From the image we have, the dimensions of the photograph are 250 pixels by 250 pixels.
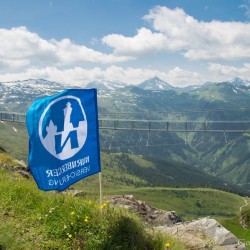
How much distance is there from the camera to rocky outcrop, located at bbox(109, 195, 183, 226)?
64.5ft

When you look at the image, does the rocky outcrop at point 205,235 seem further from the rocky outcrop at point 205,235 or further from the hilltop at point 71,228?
the hilltop at point 71,228

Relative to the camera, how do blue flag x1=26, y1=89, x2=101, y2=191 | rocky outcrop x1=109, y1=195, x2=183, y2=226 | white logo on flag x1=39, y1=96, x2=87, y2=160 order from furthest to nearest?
rocky outcrop x1=109, y1=195, x2=183, y2=226 < white logo on flag x1=39, y1=96, x2=87, y2=160 < blue flag x1=26, y1=89, x2=101, y2=191

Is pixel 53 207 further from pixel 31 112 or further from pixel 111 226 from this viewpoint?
pixel 31 112

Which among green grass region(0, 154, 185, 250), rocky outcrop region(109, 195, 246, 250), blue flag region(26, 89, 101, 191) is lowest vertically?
rocky outcrop region(109, 195, 246, 250)

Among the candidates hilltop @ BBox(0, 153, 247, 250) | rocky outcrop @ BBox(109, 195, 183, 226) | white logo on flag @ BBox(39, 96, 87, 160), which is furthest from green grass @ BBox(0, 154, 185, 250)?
rocky outcrop @ BBox(109, 195, 183, 226)

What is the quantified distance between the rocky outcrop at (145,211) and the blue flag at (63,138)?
9181 millimetres

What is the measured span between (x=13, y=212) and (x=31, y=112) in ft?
10.6

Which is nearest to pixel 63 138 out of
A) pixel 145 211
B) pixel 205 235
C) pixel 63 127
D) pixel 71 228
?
pixel 63 127

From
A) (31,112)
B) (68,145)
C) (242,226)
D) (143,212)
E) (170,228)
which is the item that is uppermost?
(31,112)

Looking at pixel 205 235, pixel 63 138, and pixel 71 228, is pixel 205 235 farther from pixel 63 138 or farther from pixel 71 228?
pixel 63 138

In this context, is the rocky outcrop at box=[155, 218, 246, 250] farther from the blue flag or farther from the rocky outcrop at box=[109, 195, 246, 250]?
the blue flag

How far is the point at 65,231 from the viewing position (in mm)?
9680

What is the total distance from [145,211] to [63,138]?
12.6m

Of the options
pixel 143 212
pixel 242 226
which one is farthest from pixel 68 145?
pixel 242 226
